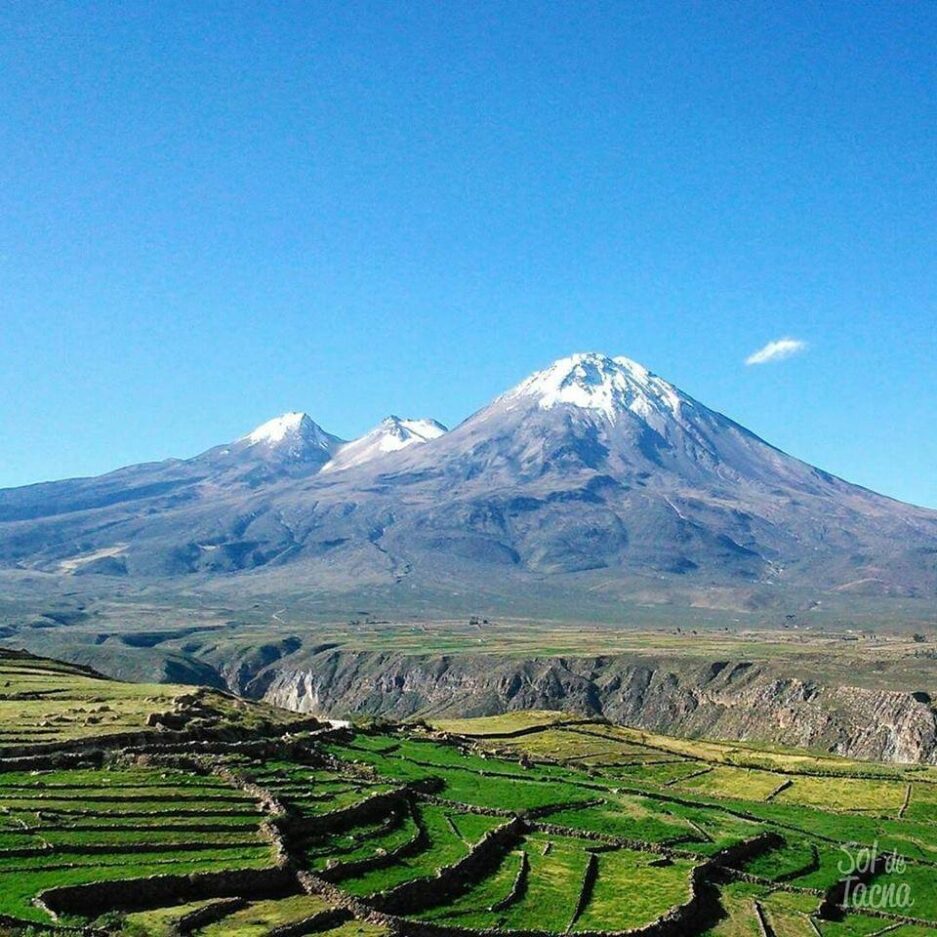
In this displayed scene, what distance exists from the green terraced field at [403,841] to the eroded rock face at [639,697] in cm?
5307

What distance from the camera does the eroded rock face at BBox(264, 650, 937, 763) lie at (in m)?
127

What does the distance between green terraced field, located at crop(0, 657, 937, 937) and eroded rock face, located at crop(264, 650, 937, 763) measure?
5307cm

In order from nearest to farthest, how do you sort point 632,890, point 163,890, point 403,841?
point 163,890 < point 632,890 < point 403,841

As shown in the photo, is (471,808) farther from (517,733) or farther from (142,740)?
(517,733)

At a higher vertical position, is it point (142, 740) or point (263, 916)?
point (142, 740)

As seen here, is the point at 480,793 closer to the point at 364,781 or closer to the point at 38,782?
the point at 364,781

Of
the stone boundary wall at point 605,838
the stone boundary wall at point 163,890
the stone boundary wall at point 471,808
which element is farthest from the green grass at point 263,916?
the stone boundary wall at point 605,838

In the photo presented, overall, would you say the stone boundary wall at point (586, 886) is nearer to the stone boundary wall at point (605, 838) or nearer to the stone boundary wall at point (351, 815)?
the stone boundary wall at point (605, 838)

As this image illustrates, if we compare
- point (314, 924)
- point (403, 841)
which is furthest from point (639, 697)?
point (314, 924)

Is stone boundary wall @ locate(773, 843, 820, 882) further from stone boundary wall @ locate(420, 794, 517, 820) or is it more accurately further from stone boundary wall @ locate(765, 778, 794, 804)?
stone boundary wall @ locate(765, 778, 794, 804)

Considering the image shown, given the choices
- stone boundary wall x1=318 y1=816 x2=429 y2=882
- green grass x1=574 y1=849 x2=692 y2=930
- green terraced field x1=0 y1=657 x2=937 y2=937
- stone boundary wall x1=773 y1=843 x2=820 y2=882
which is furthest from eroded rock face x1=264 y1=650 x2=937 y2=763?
stone boundary wall x1=318 y1=816 x2=429 y2=882

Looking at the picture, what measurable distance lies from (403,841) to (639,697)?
11761 cm

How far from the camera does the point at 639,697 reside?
522 feet

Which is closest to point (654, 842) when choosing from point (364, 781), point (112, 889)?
point (364, 781)
